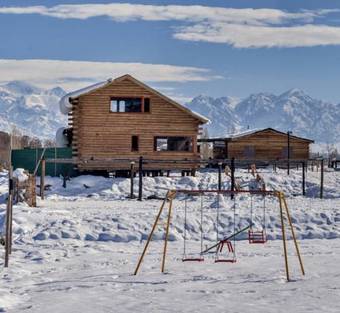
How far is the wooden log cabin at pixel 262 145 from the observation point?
62.9m

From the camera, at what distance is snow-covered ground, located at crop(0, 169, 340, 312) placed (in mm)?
13805

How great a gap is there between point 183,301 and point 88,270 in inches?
163

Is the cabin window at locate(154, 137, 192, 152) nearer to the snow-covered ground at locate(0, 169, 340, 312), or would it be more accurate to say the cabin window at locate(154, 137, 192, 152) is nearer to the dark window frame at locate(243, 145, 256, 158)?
the snow-covered ground at locate(0, 169, 340, 312)

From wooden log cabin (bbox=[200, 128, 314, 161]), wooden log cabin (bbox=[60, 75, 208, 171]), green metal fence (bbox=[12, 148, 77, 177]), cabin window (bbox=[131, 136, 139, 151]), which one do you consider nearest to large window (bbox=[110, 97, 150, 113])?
wooden log cabin (bbox=[60, 75, 208, 171])

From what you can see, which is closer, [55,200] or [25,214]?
[25,214]

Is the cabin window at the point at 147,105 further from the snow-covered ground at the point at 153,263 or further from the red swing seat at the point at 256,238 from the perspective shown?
the red swing seat at the point at 256,238

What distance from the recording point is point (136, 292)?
14.8 metres

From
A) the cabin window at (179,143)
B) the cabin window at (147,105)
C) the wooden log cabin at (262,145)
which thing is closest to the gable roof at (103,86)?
the cabin window at (147,105)

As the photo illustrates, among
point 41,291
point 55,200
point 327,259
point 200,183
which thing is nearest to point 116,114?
point 200,183

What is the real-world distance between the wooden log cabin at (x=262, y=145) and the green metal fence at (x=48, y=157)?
1884cm

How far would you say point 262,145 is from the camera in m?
63.8

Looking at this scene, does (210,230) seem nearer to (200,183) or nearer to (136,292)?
(136,292)

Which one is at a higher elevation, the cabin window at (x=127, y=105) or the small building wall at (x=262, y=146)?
the cabin window at (x=127, y=105)

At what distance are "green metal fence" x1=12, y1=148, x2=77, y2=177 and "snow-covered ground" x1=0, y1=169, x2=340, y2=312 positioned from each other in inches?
494
